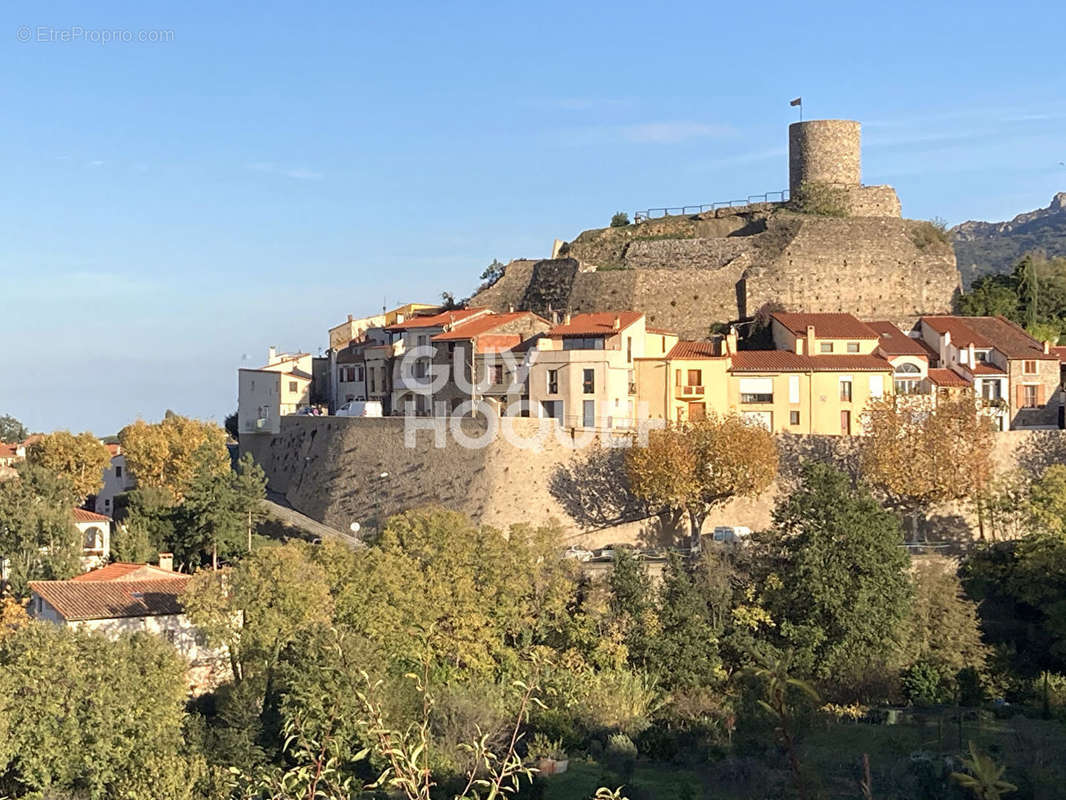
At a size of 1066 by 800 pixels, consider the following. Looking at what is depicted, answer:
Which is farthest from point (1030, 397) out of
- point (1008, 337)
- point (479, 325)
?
point (479, 325)

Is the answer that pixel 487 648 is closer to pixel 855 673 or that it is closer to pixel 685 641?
pixel 685 641

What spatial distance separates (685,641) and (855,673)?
4.16 metres

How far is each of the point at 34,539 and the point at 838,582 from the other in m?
23.1

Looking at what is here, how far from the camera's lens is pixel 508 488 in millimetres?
43188

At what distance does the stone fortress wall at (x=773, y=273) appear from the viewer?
2165 inches

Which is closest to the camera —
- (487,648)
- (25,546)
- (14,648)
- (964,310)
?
(14,648)

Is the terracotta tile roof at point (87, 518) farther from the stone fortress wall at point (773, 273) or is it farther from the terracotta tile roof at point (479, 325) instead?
the stone fortress wall at point (773, 273)

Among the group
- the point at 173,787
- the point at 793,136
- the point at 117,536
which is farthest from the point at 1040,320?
the point at 173,787

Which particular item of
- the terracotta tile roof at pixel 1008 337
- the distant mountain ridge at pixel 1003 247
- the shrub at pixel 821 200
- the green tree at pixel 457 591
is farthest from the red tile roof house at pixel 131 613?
the distant mountain ridge at pixel 1003 247

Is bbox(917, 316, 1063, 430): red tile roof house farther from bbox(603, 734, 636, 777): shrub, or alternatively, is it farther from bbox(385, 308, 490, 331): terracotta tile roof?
bbox(603, 734, 636, 777): shrub

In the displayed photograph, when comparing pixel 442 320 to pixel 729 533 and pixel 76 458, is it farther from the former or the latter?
pixel 729 533

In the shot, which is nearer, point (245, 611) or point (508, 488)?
point (245, 611)

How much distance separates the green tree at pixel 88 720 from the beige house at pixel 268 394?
26.2m

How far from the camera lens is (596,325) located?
1893 inches
